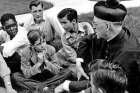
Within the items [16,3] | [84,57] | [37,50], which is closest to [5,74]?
[37,50]

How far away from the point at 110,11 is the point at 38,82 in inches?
93.7

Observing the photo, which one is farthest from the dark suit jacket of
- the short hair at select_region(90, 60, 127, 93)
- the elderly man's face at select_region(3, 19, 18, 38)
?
the elderly man's face at select_region(3, 19, 18, 38)

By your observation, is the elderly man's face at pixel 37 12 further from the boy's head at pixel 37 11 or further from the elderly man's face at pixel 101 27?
the elderly man's face at pixel 101 27

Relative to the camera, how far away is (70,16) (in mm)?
5727

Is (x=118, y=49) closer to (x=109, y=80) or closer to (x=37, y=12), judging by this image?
(x=109, y=80)

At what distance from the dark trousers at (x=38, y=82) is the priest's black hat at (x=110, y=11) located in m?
2.17

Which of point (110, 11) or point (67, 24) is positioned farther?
point (67, 24)

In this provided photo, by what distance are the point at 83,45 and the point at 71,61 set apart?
172cm

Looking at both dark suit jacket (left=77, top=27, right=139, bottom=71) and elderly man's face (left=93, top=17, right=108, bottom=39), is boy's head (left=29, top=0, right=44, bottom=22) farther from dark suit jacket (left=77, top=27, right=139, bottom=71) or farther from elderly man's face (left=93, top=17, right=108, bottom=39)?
elderly man's face (left=93, top=17, right=108, bottom=39)

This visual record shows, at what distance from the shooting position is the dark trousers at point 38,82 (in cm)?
562

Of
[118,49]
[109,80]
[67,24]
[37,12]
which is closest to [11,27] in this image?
[37,12]

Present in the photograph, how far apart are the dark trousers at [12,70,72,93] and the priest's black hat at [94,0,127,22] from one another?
2168 millimetres

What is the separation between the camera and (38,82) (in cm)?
562

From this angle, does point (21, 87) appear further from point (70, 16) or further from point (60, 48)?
point (70, 16)
